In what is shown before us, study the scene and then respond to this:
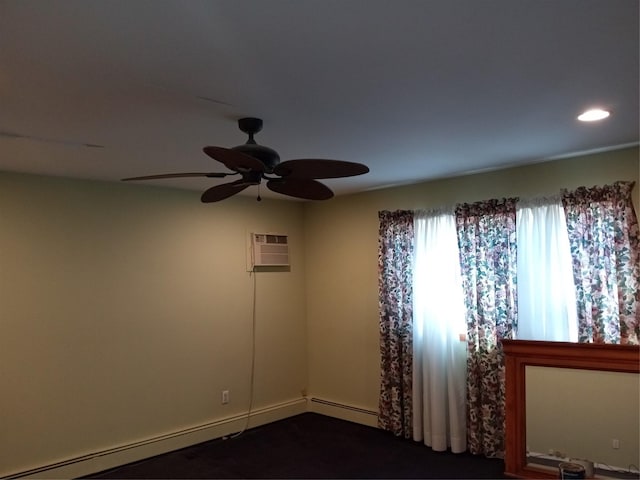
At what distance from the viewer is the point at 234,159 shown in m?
2.23

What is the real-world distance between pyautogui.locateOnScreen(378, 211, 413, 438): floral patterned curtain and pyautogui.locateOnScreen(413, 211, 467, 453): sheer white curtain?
0.27 ft

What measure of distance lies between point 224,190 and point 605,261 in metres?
2.67

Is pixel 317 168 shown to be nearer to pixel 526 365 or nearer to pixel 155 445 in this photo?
pixel 526 365

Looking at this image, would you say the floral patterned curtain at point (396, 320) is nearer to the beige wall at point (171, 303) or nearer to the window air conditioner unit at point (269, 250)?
the beige wall at point (171, 303)

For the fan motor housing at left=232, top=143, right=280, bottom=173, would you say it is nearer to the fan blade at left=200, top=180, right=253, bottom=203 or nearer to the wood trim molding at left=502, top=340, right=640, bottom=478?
the fan blade at left=200, top=180, right=253, bottom=203

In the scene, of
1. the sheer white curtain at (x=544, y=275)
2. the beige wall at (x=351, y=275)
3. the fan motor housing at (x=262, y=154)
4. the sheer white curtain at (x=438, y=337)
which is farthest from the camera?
the beige wall at (x=351, y=275)

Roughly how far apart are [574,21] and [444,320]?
9.91 feet

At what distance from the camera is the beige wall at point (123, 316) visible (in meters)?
3.78

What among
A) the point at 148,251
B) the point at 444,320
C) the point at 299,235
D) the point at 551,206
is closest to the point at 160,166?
the point at 148,251

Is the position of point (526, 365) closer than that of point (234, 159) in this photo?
No

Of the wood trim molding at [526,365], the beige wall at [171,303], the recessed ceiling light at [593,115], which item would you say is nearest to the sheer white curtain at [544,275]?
the beige wall at [171,303]

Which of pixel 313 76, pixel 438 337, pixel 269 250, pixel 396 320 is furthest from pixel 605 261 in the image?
pixel 269 250

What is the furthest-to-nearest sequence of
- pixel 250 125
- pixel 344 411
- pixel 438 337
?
pixel 344 411 < pixel 438 337 < pixel 250 125

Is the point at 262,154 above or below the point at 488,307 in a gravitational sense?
above
